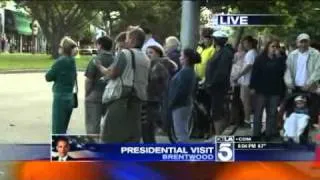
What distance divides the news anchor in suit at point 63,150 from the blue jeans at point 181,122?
2.72 feet

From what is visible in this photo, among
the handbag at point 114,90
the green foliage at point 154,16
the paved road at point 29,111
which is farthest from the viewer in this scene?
the handbag at point 114,90

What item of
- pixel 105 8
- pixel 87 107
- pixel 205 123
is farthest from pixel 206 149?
pixel 105 8

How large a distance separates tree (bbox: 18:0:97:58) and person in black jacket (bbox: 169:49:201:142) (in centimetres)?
84

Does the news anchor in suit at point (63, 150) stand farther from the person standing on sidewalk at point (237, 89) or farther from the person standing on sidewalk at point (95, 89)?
the person standing on sidewalk at point (237, 89)

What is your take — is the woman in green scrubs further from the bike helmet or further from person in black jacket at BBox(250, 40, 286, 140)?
person in black jacket at BBox(250, 40, 286, 140)

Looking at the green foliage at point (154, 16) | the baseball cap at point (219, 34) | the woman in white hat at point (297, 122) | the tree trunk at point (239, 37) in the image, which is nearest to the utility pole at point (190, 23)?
the green foliage at point (154, 16)

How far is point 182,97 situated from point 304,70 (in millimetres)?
949

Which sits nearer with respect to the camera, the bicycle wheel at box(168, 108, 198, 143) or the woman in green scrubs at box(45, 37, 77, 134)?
the woman in green scrubs at box(45, 37, 77, 134)

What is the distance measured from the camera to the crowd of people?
172 inches

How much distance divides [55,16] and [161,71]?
1.00m

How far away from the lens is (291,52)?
15.1 ft

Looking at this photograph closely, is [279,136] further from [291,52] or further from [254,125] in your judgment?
[291,52]

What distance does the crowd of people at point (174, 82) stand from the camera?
14.4ft

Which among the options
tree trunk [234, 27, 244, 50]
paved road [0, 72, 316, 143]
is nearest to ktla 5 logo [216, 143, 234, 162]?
paved road [0, 72, 316, 143]
